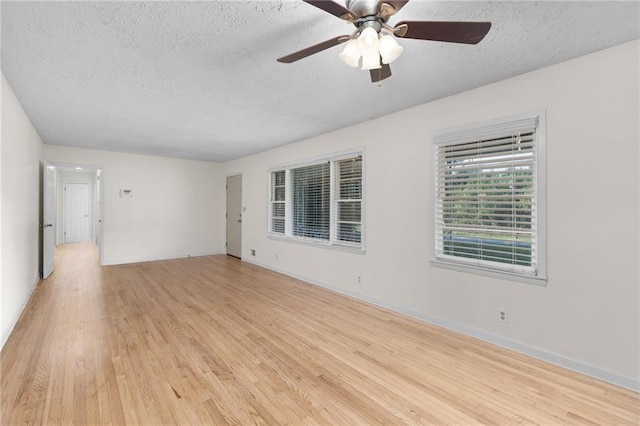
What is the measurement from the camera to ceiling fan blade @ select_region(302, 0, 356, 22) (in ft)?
4.45

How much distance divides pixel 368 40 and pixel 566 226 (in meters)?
2.20

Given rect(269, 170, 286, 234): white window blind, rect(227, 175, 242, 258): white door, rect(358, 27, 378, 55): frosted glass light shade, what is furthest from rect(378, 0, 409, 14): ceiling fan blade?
rect(227, 175, 242, 258): white door

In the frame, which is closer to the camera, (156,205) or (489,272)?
(489,272)

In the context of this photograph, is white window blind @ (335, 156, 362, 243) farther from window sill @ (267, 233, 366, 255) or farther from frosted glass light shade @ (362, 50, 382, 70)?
frosted glass light shade @ (362, 50, 382, 70)

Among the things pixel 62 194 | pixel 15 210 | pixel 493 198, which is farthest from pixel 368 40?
pixel 62 194

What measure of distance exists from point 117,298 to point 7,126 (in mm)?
2366

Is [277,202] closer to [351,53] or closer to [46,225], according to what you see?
[46,225]

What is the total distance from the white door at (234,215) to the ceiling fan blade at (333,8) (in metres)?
5.97

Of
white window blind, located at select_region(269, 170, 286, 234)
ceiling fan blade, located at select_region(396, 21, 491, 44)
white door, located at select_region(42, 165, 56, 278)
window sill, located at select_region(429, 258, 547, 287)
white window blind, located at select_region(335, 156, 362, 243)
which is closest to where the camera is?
ceiling fan blade, located at select_region(396, 21, 491, 44)

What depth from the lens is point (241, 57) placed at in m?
2.33

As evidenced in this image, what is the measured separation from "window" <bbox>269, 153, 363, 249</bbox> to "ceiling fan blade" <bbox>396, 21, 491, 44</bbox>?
2.52 metres

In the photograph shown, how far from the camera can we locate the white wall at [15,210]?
271cm

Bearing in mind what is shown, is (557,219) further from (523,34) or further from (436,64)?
(436,64)

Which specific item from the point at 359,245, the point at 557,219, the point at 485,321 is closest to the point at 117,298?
the point at 359,245
